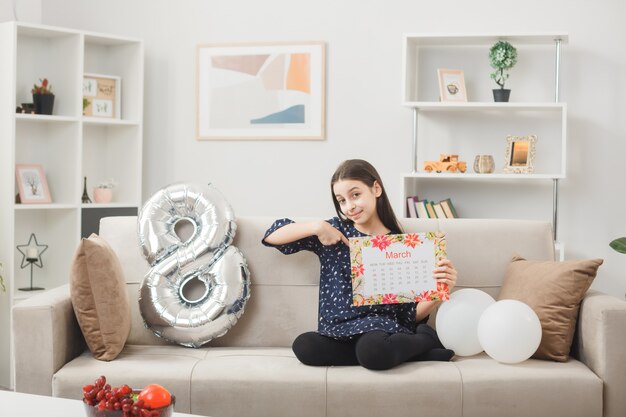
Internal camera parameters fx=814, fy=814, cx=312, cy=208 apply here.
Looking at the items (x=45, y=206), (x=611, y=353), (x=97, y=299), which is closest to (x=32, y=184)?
(x=45, y=206)

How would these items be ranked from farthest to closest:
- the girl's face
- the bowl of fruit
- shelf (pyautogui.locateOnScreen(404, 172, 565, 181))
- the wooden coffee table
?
shelf (pyautogui.locateOnScreen(404, 172, 565, 181)) → the girl's face → the wooden coffee table → the bowl of fruit

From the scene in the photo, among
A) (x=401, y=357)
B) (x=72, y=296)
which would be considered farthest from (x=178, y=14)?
(x=401, y=357)

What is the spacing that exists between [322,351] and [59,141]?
2457 millimetres

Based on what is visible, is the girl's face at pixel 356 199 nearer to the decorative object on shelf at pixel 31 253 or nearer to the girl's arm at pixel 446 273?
the girl's arm at pixel 446 273

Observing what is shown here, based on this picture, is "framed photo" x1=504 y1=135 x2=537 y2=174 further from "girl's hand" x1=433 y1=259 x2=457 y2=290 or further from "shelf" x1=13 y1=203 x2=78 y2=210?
"shelf" x1=13 y1=203 x2=78 y2=210

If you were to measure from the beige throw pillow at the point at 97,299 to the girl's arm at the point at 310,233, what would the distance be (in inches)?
22.3

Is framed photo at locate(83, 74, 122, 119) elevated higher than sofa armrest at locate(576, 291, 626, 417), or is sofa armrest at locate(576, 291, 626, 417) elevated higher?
framed photo at locate(83, 74, 122, 119)

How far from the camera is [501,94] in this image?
4.12 m

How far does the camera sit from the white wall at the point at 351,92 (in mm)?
4191

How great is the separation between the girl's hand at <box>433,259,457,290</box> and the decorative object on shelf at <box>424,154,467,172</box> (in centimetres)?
152

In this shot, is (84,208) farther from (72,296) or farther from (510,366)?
(510,366)

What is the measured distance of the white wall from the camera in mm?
4191

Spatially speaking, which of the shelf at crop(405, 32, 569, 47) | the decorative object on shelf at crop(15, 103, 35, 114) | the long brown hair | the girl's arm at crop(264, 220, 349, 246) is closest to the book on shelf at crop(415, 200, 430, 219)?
the shelf at crop(405, 32, 569, 47)

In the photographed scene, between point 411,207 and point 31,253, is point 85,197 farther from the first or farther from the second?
point 411,207
